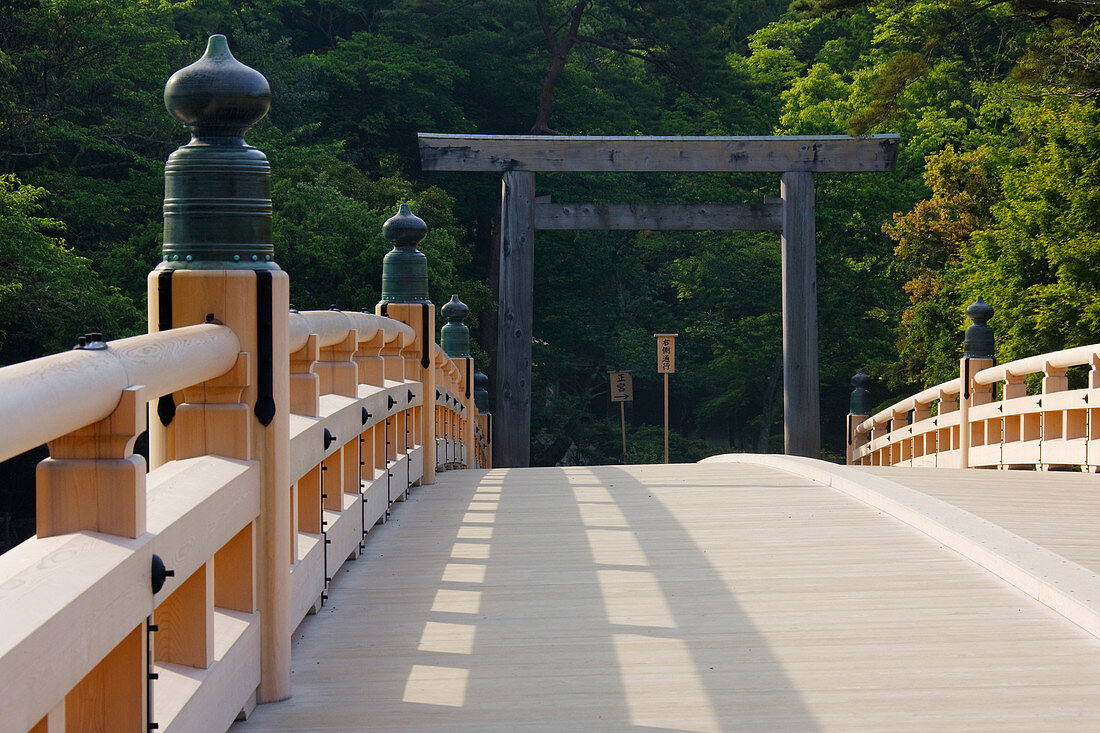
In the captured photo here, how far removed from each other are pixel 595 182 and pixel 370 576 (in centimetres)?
2240

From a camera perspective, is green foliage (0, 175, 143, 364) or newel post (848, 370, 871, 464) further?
green foliage (0, 175, 143, 364)

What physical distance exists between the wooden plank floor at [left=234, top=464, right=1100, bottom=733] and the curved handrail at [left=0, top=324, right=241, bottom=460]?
0.95m

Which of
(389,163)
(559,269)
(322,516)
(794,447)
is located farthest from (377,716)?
(559,269)

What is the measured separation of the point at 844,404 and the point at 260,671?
25.4m

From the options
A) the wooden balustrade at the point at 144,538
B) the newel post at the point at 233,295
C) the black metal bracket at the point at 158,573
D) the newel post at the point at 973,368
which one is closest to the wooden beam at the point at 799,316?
the newel post at the point at 973,368

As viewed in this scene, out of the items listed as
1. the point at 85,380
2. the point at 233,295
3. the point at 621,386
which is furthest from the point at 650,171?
the point at 85,380

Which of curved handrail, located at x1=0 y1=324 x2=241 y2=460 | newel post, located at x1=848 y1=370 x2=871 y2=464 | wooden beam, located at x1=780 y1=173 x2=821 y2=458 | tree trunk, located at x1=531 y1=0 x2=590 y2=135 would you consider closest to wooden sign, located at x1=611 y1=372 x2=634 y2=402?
tree trunk, located at x1=531 y1=0 x2=590 y2=135

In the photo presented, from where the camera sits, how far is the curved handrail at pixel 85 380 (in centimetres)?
148

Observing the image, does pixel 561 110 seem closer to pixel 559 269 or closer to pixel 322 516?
pixel 559 269

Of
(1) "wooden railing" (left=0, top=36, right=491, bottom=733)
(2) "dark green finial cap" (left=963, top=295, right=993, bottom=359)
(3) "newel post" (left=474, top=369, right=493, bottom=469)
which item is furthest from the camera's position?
(3) "newel post" (left=474, top=369, right=493, bottom=469)

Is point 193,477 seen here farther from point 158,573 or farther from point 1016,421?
point 1016,421

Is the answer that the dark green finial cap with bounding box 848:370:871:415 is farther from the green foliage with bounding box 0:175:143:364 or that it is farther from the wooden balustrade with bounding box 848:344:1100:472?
the green foliage with bounding box 0:175:143:364

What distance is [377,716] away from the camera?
9.23 ft

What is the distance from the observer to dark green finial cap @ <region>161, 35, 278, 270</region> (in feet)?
8.95
